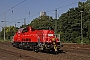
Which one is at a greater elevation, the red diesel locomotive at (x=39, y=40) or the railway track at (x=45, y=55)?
the red diesel locomotive at (x=39, y=40)

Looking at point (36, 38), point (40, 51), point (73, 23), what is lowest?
point (40, 51)

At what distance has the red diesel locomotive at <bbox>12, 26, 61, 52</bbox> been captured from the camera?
906 inches

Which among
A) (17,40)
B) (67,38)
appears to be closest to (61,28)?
(67,38)

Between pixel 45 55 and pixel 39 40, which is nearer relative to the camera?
pixel 45 55

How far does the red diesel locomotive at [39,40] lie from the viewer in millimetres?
23016

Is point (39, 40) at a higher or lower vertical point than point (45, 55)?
higher

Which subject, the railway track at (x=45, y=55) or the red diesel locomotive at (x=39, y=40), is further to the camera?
the red diesel locomotive at (x=39, y=40)

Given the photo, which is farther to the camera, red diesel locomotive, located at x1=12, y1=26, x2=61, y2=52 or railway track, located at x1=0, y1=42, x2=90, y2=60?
red diesel locomotive, located at x1=12, y1=26, x2=61, y2=52

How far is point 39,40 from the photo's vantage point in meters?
24.6

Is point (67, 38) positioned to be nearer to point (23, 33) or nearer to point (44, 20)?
point (44, 20)

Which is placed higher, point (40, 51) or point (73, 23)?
point (73, 23)

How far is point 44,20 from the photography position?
10294 centimetres

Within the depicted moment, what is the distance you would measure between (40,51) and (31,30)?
3867 mm

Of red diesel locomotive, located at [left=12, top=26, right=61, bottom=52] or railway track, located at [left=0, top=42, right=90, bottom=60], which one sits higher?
red diesel locomotive, located at [left=12, top=26, right=61, bottom=52]
